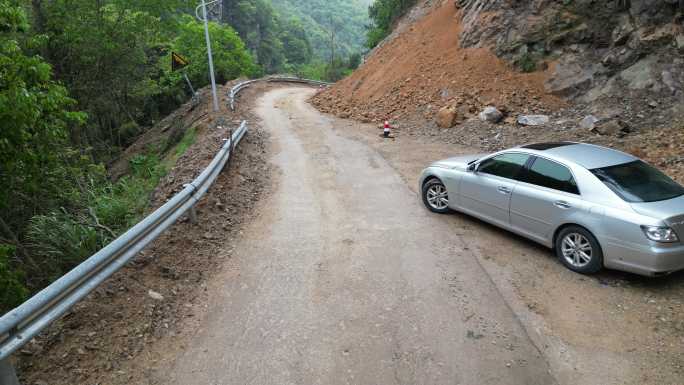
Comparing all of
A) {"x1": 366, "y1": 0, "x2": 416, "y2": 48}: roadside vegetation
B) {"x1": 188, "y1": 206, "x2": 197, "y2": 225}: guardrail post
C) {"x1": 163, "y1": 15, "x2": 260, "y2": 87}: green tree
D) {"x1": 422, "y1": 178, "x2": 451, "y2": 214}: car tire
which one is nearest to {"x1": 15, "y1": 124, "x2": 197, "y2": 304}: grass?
{"x1": 188, "y1": 206, "x2": 197, "y2": 225}: guardrail post

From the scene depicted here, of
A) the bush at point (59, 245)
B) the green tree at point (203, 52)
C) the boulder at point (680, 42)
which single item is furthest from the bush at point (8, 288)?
the green tree at point (203, 52)

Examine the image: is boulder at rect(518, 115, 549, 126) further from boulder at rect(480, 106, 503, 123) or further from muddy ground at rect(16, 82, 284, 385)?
muddy ground at rect(16, 82, 284, 385)

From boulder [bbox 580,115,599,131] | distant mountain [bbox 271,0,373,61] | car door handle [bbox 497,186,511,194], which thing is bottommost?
boulder [bbox 580,115,599,131]

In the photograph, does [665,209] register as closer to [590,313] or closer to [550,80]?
[590,313]

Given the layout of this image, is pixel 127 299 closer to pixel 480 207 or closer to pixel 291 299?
pixel 291 299

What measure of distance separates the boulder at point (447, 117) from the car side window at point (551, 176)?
8998mm

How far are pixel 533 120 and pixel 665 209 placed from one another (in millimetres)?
9196

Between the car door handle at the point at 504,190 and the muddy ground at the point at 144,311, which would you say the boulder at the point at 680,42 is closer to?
the car door handle at the point at 504,190

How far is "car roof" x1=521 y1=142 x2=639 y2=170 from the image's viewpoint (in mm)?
6117

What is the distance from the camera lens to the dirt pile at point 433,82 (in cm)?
1536

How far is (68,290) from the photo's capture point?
12.5ft

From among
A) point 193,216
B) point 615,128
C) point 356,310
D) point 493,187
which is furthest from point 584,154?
point 615,128

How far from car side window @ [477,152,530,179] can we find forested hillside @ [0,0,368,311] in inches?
230

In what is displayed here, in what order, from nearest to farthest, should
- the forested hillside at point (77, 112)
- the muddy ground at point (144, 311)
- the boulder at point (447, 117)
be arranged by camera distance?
the muddy ground at point (144, 311), the forested hillside at point (77, 112), the boulder at point (447, 117)
